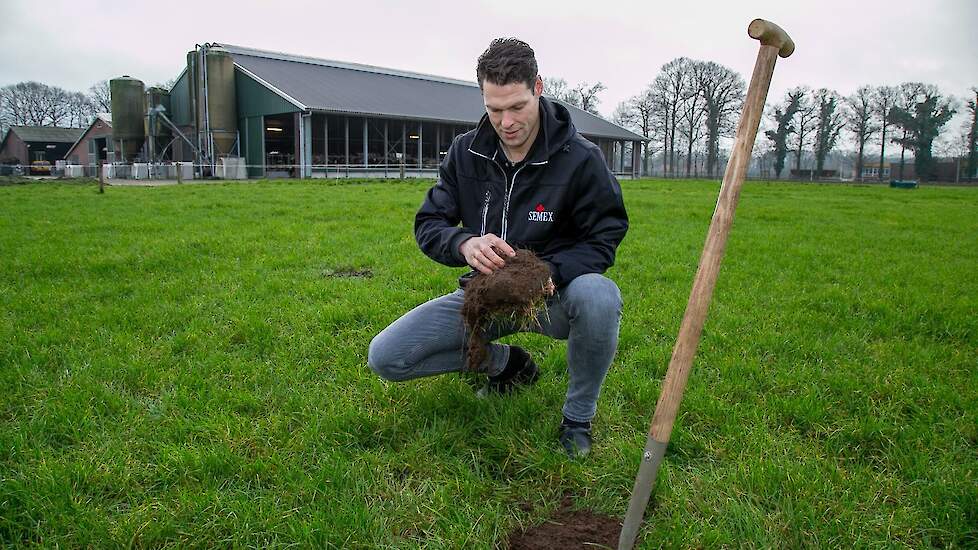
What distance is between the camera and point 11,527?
90.7 inches

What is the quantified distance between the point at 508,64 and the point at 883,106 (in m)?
69.7

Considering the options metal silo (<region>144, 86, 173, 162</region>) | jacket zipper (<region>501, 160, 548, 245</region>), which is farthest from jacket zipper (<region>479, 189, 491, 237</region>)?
metal silo (<region>144, 86, 173, 162</region>)

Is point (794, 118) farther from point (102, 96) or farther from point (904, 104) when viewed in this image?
point (102, 96)

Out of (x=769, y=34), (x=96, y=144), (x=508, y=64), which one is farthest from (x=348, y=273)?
(x=96, y=144)

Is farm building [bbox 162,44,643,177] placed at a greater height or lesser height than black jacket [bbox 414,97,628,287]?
greater

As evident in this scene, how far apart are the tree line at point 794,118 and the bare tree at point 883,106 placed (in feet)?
0.27

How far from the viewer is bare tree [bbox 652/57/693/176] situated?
60594 millimetres

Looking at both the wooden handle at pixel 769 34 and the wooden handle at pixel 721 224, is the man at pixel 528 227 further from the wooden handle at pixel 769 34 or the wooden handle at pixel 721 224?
the wooden handle at pixel 769 34

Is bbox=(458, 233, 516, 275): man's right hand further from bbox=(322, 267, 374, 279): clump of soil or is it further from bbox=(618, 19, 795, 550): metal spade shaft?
bbox=(322, 267, 374, 279): clump of soil

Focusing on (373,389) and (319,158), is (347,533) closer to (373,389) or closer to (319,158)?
(373,389)

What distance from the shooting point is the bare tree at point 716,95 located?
190ft

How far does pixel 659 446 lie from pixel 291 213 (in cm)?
1008

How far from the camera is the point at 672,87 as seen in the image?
61562 mm

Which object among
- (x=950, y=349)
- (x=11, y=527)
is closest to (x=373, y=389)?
(x=11, y=527)
